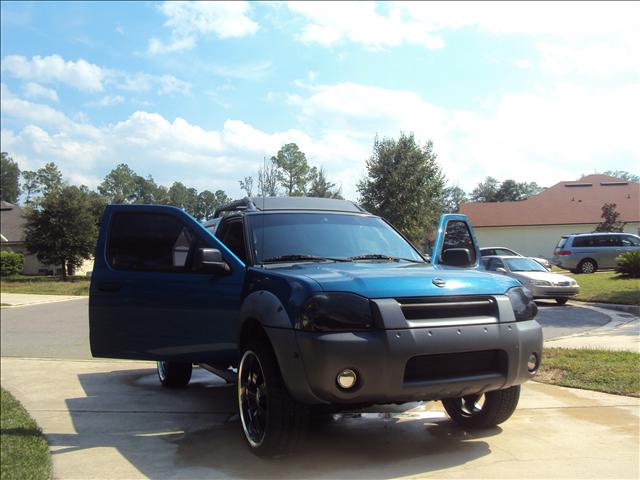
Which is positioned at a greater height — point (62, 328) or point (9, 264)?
point (9, 264)

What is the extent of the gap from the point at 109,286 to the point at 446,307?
3072 mm

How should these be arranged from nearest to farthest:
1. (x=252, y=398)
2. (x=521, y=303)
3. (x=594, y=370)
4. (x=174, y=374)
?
1. (x=521, y=303)
2. (x=252, y=398)
3. (x=594, y=370)
4. (x=174, y=374)

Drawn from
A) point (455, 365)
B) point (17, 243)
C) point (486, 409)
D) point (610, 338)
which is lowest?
point (610, 338)

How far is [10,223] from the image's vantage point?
50.8 meters

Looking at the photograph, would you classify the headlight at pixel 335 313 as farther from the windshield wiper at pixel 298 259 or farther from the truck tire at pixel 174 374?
the truck tire at pixel 174 374

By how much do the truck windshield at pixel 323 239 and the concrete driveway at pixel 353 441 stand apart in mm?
1509

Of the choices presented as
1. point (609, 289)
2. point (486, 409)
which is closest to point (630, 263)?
point (609, 289)

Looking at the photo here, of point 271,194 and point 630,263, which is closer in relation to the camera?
point 271,194

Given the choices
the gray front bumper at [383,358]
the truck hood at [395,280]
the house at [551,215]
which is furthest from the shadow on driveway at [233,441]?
Result: the house at [551,215]

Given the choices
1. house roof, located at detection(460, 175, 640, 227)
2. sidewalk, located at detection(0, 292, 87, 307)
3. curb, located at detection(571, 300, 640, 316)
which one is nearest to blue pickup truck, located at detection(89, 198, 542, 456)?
house roof, located at detection(460, 175, 640, 227)

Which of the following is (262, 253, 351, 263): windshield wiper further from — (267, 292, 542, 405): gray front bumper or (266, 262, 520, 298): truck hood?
(267, 292, 542, 405): gray front bumper

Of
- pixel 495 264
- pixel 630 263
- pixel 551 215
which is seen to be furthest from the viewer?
pixel 551 215

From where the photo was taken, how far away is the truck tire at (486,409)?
457 cm

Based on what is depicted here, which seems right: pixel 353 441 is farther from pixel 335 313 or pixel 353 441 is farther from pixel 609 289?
pixel 609 289
